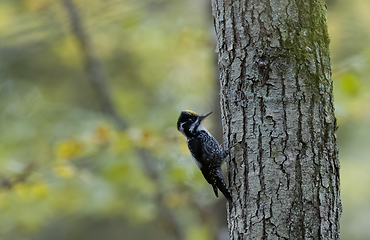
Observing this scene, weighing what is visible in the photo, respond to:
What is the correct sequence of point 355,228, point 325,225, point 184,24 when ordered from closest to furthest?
point 325,225 < point 184,24 < point 355,228

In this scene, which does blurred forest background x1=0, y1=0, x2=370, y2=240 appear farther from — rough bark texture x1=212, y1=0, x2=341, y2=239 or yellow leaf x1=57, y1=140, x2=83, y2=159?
rough bark texture x1=212, y1=0, x2=341, y2=239

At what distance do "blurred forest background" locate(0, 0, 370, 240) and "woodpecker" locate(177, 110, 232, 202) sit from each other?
1364 mm

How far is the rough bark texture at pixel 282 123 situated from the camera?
261 centimetres

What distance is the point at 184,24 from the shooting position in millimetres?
8547

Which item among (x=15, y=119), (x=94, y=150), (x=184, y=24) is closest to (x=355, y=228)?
(x=184, y=24)

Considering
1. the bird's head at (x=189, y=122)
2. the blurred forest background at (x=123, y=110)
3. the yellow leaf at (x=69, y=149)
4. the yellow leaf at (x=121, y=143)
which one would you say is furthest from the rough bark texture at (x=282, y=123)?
the yellow leaf at (x=69, y=149)

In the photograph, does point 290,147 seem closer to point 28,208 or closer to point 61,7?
point 61,7

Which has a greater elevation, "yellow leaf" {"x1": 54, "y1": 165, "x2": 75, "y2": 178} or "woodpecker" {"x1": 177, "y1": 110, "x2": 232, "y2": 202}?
"yellow leaf" {"x1": 54, "y1": 165, "x2": 75, "y2": 178}

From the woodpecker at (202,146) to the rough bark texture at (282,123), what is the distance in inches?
49.9

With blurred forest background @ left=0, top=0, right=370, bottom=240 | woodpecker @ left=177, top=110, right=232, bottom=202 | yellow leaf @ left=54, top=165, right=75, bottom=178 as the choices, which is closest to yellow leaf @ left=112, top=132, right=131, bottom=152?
blurred forest background @ left=0, top=0, right=370, bottom=240

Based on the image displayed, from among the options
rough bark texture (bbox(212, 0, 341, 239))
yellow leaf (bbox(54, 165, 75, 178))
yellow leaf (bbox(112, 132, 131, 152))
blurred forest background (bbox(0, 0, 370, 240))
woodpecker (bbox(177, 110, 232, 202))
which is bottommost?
rough bark texture (bbox(212, 0, 341, 239))

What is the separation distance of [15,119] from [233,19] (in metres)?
7.11

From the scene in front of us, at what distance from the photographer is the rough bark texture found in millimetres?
2607

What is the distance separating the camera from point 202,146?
15.3 ft
